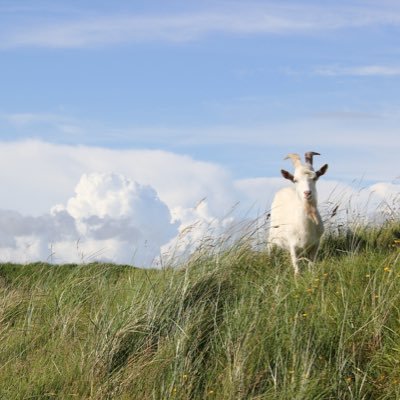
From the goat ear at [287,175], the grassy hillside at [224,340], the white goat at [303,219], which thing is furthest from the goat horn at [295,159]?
the grassy hillside at [224,340]

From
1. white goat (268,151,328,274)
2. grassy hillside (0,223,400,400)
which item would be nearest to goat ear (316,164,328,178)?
white goat (268,151,328,274)

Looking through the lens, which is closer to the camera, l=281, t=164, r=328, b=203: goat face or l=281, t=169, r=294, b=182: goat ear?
l=281, t=164, r=328, b=203: goat face

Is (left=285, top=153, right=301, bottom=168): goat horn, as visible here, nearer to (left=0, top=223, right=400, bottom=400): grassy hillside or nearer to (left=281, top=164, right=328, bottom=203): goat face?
(left=281, top=164, right=328, bottom=203): goat face

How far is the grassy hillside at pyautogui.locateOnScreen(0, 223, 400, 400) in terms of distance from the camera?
6672 mm

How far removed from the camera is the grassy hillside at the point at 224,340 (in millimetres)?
6672

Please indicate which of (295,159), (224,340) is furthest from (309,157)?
(224,340)

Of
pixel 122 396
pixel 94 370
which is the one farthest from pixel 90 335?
Answer: pixel 122 396

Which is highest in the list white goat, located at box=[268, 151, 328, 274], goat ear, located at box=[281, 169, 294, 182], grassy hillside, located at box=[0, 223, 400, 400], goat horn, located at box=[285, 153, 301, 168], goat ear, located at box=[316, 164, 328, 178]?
goat horn, located at box=[285, 153, 301, 168]

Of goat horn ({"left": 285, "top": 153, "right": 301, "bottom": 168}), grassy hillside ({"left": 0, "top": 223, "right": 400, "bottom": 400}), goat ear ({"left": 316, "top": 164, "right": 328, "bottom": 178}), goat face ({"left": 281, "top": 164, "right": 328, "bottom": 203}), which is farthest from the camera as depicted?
goat horn ({"left": 285, "top": 153, "right": 301, "bottom": 168})

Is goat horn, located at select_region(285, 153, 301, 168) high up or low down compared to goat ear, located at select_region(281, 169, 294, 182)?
up

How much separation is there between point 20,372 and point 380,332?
3.45 meters

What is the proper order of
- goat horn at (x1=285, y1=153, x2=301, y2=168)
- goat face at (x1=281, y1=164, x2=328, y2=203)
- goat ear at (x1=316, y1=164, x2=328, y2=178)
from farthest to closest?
goat horn at (x1=285, y1=153, x2=301, y2=168) → goat ear at (x1=316, y1=164, x2=328, y2=178) → goat face at (x1=281, y1=164, x2=328, y2=203)

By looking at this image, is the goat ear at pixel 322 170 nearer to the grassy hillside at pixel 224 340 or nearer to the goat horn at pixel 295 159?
the goat horn at pixel 295 159

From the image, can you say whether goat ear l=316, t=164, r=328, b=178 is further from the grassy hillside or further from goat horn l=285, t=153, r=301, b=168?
the grassy hillside
